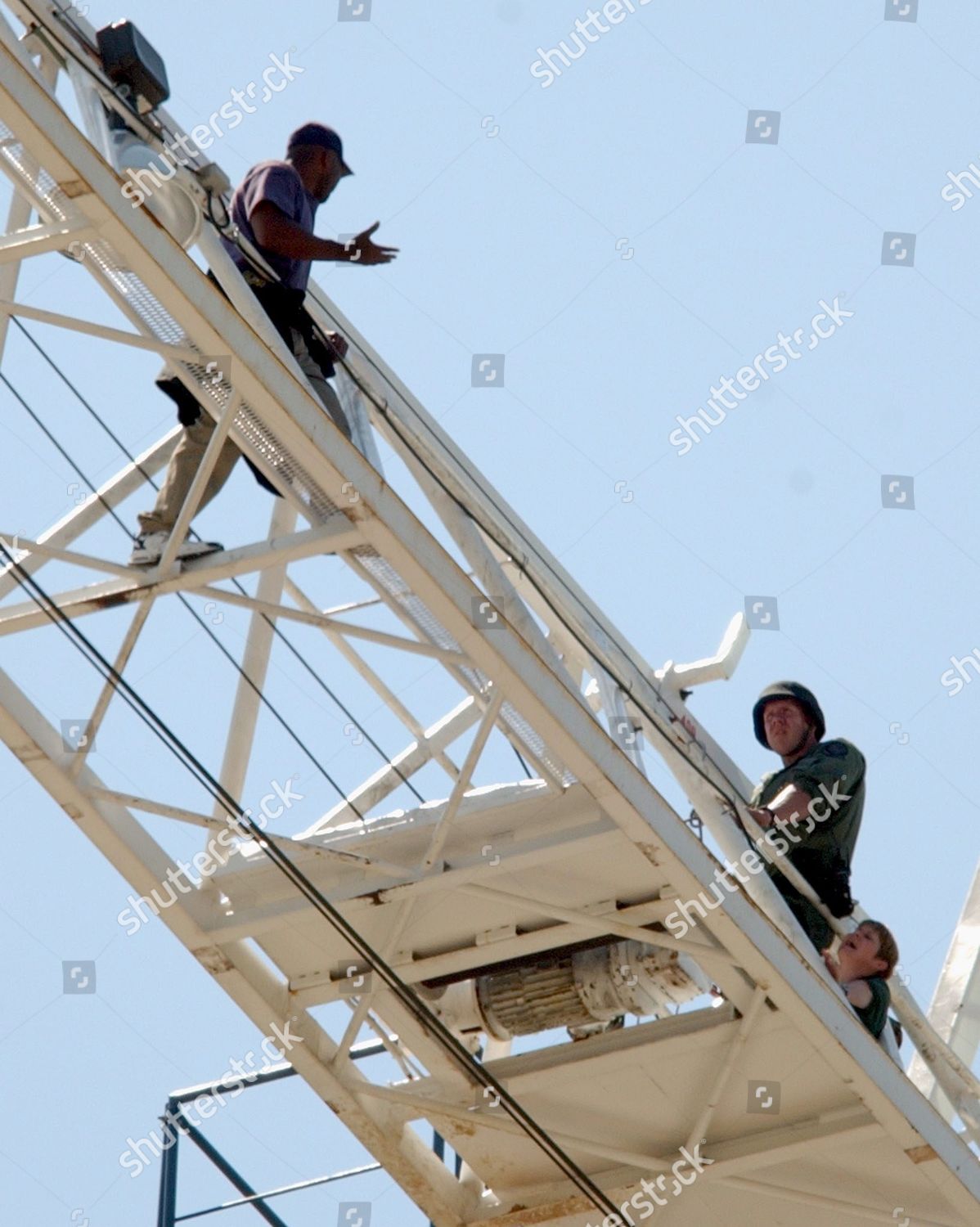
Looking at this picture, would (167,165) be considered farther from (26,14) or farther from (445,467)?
(445,467)

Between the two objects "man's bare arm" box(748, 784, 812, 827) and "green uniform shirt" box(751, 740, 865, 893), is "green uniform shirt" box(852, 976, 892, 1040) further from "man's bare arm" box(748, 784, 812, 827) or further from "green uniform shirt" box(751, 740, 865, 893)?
"man's bare arm" box(748, 784, 812, 827)

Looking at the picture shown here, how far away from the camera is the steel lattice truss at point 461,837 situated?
1177cm

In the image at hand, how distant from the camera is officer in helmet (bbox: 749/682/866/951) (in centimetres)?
1431

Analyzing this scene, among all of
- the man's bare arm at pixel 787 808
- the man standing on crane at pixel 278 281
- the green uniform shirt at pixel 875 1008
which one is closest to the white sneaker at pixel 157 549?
the man standing on crane at pixel 278 281

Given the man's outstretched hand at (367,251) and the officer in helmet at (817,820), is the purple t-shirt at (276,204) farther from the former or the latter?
the officer in helmet at (817,820)

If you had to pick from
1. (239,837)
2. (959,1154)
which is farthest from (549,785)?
(959,1154)

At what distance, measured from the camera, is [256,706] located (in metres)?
13.2

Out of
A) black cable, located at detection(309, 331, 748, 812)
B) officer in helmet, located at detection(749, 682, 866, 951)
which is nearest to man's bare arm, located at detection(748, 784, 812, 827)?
officer in helmet, located at detection(749, 682, 866, 951)

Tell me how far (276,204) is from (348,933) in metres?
3.96

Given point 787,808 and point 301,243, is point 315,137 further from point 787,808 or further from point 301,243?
point 787,808

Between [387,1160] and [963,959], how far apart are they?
211 inches

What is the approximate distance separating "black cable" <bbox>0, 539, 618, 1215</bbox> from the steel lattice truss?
0.07 meters

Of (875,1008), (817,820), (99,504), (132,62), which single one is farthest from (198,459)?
(875,1008)

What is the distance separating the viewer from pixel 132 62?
1252cm
